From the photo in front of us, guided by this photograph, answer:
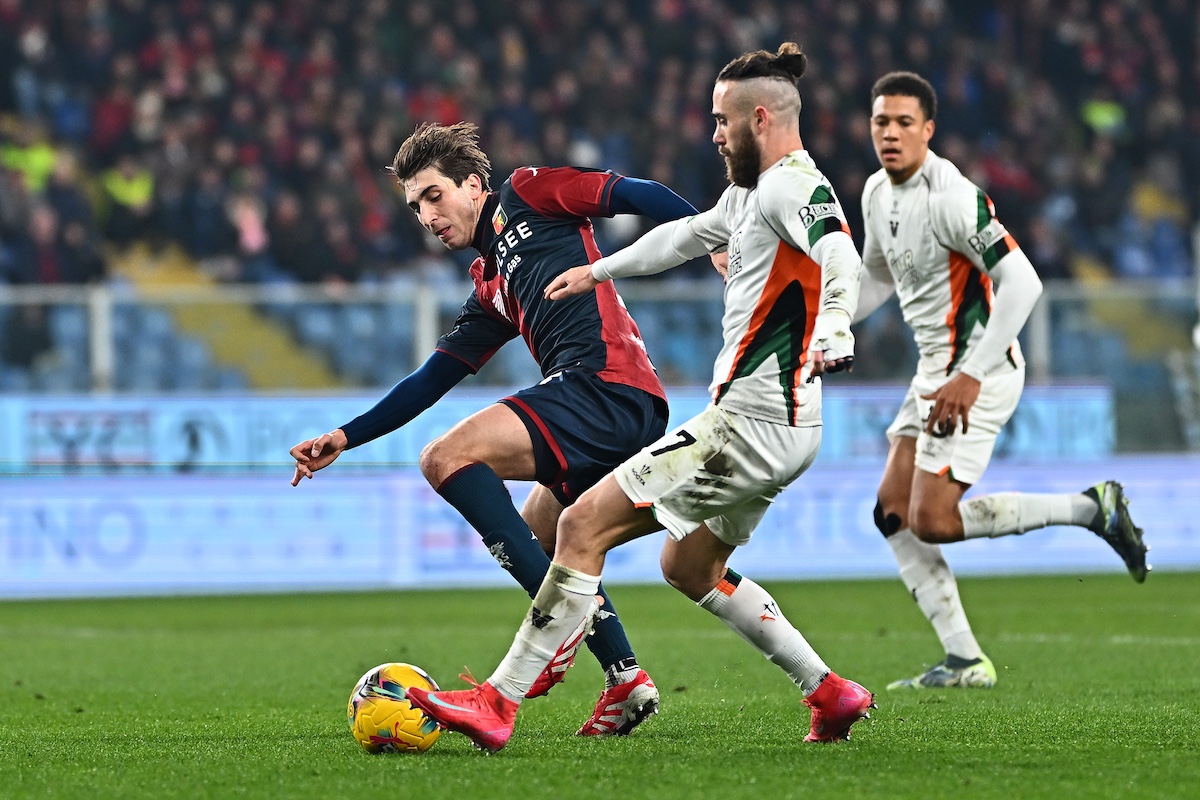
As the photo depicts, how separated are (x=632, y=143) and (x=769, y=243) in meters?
13.0

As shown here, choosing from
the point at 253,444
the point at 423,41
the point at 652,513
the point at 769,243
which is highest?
the point at 423,41

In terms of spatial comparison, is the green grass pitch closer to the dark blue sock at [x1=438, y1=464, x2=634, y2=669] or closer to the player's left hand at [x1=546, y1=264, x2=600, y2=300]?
the dark blue sock at [x1=438, y1=464, x2=634, y2=669]

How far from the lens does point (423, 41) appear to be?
59.3 ft

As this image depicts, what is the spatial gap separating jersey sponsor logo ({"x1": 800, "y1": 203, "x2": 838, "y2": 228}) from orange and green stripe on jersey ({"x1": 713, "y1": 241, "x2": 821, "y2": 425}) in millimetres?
185

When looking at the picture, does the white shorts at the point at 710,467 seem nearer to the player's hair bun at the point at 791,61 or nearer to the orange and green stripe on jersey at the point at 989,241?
the player's hair bun at the point at 791,61

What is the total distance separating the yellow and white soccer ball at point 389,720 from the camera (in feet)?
15.3

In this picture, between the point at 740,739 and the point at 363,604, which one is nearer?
the point at 740,739

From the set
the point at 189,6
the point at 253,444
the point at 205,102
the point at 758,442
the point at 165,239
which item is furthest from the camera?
the point at 189,6

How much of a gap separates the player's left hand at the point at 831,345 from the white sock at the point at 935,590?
2594mm

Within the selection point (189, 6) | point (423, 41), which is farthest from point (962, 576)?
point (189, 6)

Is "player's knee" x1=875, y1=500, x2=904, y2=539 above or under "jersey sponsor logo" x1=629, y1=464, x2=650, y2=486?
under

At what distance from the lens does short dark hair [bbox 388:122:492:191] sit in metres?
5.41

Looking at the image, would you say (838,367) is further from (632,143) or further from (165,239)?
(632,143)

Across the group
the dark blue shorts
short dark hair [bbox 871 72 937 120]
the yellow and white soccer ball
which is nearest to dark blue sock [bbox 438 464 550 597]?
→ the dark blue shorts
